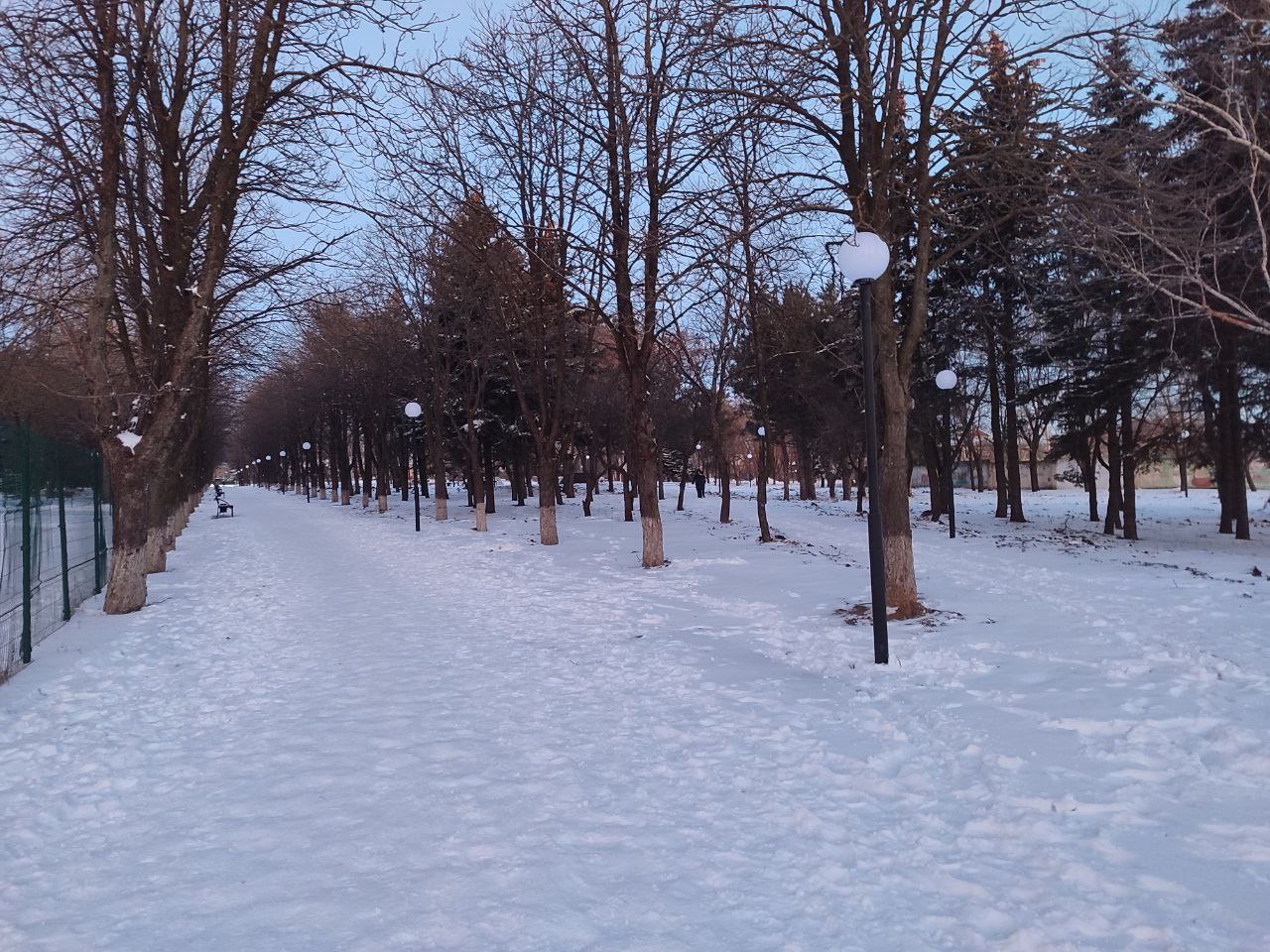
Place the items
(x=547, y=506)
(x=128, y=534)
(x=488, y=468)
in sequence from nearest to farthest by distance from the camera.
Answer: (x=128, y=534)
(x=547, y=506)
(x=488, y=468)

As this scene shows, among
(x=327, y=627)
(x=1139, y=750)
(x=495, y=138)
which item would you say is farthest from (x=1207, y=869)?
(x=495, y=138)

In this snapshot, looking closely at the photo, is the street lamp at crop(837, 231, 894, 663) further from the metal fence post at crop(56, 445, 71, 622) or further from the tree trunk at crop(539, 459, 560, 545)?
the tree trunk at crop(539, 459, 560, 545)

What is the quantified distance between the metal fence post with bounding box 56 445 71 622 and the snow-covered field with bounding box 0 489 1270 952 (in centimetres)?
59

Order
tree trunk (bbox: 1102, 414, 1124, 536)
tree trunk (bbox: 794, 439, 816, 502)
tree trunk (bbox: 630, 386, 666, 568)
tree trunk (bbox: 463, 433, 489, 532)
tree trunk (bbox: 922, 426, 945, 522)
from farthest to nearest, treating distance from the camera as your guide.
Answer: tree trunk (bbox: 794, 439, 816, 502) → tree trunk (bbox: 922, 426, 945, 522) → tree trunk (bbox: 1102, 414, 1124, 536) → tree trunk (bbox: 463, 433, 489, 532) → tree trunk (bbox: 630, 386, 666, 568)

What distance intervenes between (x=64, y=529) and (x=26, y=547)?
2.36 meters

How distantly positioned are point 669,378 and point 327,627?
91.3 feet

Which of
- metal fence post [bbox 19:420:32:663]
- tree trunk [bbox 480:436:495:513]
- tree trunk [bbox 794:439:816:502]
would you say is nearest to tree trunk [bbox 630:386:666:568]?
metal fence post [bbox 19:420:32:663]

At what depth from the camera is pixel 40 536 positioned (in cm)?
892

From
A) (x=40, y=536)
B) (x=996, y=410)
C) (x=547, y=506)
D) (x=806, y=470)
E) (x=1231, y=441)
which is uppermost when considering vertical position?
(x=996, y=410)

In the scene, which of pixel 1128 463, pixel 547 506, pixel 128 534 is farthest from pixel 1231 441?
pixel 128 534

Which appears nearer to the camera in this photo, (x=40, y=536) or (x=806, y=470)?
(x=40, y=536)

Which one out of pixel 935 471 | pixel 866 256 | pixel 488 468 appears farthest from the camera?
pixel 935 471

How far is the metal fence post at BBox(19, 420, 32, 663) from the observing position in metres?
7.80

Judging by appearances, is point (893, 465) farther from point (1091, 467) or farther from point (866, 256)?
point (1091, 467)
